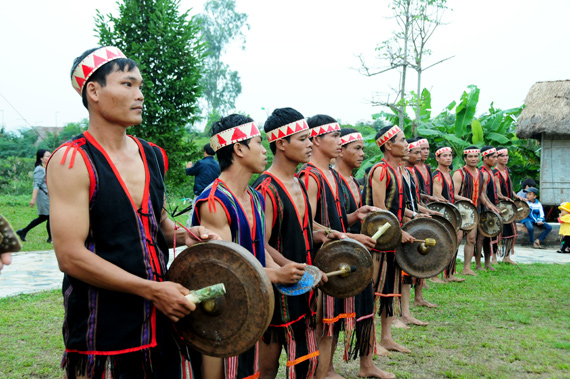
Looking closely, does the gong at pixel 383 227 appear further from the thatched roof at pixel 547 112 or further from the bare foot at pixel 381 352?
the thatched roof at pixel 547 112

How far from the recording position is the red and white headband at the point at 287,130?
428cm

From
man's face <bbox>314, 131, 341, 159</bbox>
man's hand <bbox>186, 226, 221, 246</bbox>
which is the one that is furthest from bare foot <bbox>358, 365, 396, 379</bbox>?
man's hand <bbox>186, 226, 221, 246</bbox>

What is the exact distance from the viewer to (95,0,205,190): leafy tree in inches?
521

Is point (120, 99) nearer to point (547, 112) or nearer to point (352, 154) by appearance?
point (352, 154)

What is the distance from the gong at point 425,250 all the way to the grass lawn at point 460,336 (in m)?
0.85

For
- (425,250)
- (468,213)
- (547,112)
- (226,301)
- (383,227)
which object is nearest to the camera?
(226,301)

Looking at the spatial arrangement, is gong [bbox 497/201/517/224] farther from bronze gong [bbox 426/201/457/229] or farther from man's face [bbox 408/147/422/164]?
man's face [bbox 408/147/422/164]

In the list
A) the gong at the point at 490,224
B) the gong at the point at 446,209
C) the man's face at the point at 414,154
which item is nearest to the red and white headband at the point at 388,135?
the man's face at the point at 414,154

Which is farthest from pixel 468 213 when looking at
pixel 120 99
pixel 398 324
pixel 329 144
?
pixel 120 99

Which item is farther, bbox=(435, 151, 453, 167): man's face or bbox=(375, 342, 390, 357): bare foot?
bbox=(435, 151, 453, 167): man's face

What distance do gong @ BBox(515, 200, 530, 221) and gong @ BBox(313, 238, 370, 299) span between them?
8495mm

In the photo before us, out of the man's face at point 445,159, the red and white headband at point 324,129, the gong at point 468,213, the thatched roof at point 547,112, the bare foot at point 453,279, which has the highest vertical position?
the thatched roof at point 547,112

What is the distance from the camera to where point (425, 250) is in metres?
5.80

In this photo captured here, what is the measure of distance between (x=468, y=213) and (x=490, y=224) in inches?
44.1
